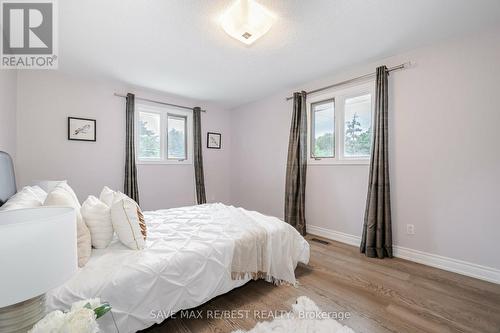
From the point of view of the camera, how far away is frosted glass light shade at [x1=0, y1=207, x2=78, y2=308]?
60 cm

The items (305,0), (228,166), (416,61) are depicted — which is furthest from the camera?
(228,166)

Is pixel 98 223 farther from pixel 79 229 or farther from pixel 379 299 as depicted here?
pixel 379 299

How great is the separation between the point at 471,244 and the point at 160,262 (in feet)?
9.59

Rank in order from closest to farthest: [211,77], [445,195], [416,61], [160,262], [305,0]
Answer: [160,262] → [305,0] → [445,195] → [416,61] → [211,77]

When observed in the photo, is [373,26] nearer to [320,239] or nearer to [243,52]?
[243,52]

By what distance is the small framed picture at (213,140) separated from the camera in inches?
182

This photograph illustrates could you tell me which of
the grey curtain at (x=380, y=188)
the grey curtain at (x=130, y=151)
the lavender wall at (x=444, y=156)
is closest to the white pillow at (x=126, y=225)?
the grey curtain at (x=130, y=151)

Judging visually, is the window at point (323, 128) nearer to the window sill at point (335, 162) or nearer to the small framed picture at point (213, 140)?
the window sill at point (335, 162)

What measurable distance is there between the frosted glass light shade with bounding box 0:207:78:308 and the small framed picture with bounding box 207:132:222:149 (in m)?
3.90

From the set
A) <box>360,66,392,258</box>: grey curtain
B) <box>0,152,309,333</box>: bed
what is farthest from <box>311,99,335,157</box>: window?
<box>0,152,309,333</box>: bed

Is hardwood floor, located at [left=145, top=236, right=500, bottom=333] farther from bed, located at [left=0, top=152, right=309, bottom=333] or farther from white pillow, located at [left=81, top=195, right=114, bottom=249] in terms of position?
white pillow, located at [left=81, top=195, right=114, bottom=249]

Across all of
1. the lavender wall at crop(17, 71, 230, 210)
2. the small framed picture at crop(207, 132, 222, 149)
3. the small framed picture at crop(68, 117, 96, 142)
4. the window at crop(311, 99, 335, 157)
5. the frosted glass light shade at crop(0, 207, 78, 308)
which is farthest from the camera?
the small framed picture at crop(207, 132, 222, 149)

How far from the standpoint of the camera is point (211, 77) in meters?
3.20

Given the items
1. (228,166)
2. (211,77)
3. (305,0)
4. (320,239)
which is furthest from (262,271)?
(228,166)
